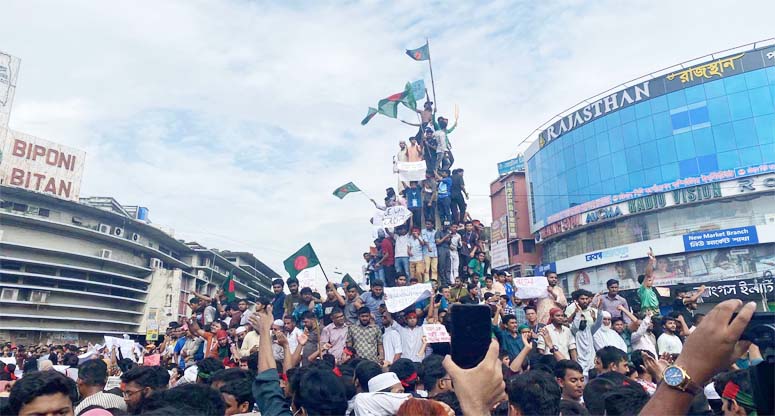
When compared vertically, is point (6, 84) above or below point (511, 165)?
above

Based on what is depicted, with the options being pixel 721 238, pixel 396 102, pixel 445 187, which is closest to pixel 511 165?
pixel 721 238

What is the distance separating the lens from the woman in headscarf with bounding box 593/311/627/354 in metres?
7.66

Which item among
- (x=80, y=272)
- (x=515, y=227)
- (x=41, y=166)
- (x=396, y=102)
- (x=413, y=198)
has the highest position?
(x=41, y=166)

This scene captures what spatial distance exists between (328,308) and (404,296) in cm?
206

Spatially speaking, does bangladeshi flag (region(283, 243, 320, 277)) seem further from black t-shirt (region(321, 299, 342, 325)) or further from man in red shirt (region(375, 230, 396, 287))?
man in red shirt (region(375, 230, 396, 287))

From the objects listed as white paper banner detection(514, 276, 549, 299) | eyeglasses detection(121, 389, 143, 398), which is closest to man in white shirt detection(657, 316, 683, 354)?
white paper banner detection(514, 276, 549, 299)

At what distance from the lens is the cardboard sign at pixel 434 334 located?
25.2ft

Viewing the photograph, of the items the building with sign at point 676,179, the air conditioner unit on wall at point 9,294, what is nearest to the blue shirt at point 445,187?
the building with sign at point 676,179

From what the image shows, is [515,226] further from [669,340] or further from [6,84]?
[6,84]

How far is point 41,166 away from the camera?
47.5m

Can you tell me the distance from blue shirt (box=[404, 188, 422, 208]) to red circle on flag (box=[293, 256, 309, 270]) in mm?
4689

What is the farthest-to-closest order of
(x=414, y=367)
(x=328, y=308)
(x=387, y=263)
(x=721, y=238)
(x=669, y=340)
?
(x=721, y=238)
(x=387, y=263)
(x=328, y=308)
(x=669, y=340)
(x=414, y=367)

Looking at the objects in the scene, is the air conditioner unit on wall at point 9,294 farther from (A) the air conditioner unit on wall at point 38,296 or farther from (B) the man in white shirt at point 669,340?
(B) the man in white shirt at point 669,340

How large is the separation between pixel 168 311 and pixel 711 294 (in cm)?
5120
